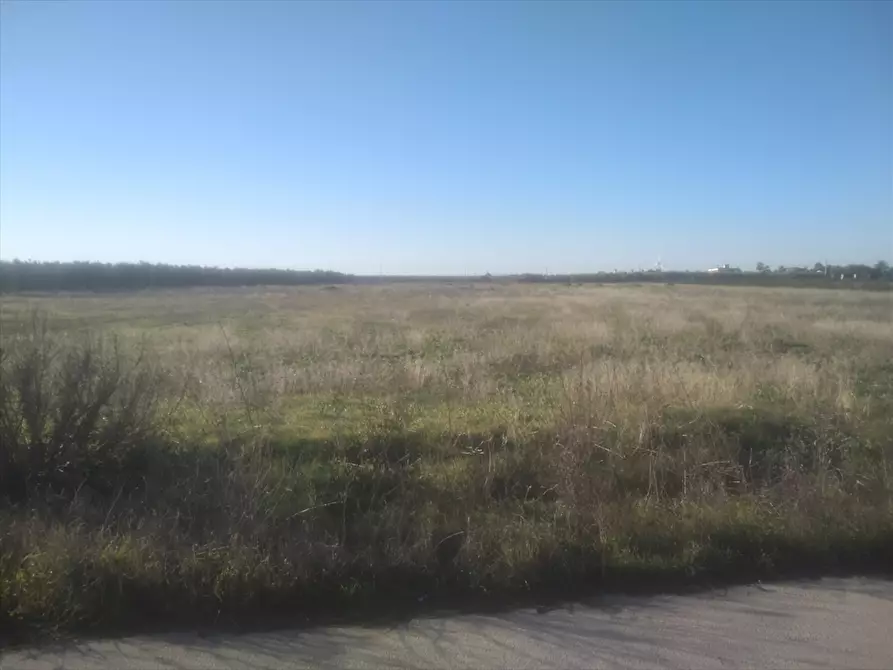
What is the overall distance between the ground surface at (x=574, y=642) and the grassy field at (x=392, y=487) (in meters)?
0.31

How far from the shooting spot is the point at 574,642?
4016 mm

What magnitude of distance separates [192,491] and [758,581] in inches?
179

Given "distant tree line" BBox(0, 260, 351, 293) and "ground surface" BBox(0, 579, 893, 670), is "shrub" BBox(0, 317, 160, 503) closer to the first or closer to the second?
"ground surface" BBox(0, 579, 893, 670)

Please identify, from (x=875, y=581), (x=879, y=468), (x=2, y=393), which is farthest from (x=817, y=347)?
(x=2, y=393)

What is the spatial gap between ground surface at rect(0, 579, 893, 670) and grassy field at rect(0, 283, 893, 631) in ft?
1.02

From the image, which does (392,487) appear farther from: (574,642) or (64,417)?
(64,417)

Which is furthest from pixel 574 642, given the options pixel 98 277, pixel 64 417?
pixel 98 277

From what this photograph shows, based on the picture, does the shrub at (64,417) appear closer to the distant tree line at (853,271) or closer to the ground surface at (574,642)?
the ground surface at (574,642)

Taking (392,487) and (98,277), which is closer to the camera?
(392,487)

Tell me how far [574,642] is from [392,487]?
8.06 feet

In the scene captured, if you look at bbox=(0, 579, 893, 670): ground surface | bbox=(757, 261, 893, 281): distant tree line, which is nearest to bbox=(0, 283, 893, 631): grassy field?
bbox=(0, 579, 893, 670): ground surface

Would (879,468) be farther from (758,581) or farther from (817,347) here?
(817,347)

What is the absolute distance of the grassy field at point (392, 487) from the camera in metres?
4.54

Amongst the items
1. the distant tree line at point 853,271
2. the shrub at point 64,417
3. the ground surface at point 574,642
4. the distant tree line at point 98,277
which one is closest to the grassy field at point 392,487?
the shrub at point 64,417
